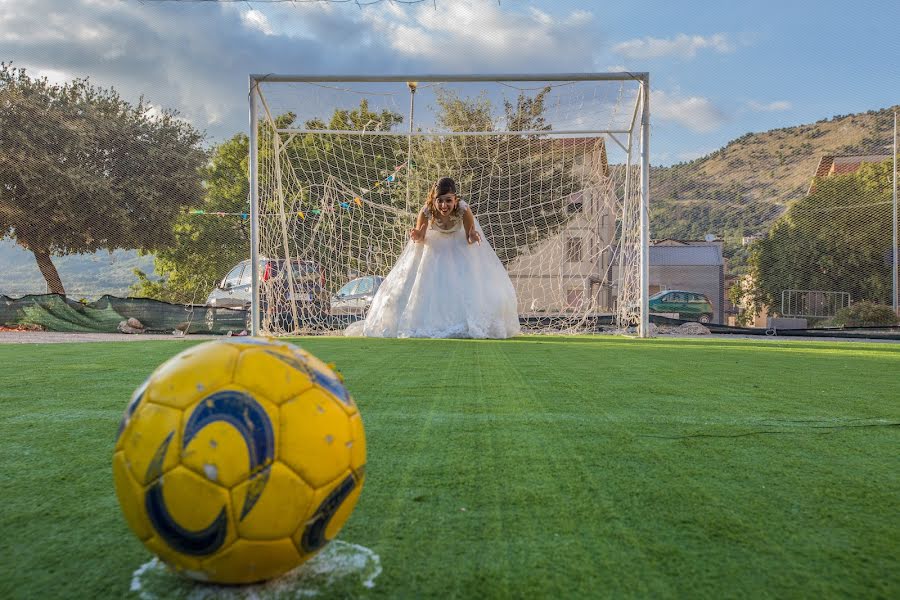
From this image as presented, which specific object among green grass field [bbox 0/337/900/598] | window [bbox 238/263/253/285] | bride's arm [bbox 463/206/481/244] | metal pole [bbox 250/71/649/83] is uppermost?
metal pole [bbox 250/71/649/83]

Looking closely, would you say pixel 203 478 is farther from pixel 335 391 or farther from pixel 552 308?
pixel 552 308

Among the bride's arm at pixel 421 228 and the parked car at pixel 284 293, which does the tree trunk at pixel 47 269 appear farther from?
the bride's arm at pixel 421 228

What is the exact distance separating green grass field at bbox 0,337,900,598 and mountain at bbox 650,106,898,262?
25.1 m

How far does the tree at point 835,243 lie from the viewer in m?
24.4

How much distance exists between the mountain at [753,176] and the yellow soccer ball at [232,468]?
27.3 m

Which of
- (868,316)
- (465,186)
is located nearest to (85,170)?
(465,186)

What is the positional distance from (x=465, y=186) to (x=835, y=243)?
17.3 m

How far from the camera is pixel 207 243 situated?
24594 mm

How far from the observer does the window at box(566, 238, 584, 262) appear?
13.6 m

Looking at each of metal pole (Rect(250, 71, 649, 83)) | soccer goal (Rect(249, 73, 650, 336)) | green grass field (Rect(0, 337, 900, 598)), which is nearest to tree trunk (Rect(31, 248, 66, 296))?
soccer goal (Rect(249, 73, 650, 336))

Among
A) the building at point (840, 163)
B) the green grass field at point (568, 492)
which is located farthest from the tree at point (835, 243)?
the green grass field at point (568, 492)

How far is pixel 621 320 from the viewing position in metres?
12.8

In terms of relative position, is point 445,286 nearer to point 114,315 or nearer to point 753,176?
point 114,315

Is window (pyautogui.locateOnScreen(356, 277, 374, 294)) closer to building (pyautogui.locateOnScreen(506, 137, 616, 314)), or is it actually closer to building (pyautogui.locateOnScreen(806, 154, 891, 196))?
building (pyautogui.locateOnScreen(506, 137, 616, 314))
